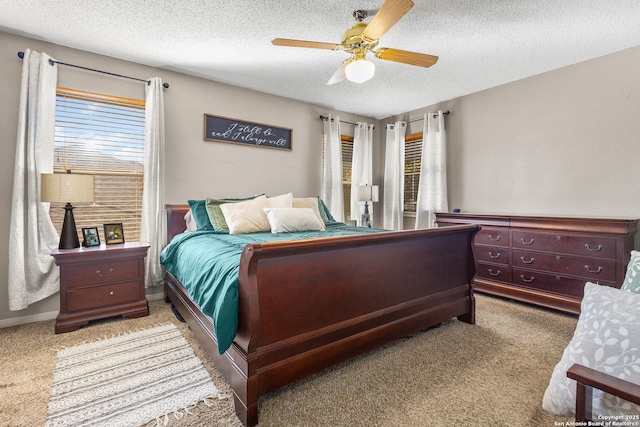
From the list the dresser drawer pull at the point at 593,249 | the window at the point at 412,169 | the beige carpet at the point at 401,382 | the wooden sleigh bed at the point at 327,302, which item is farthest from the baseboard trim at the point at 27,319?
the dresser drawer pull at the point at 593,249

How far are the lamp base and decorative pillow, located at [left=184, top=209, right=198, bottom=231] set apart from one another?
3.07ft

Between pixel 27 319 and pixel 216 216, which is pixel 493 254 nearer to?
pixel 216 216

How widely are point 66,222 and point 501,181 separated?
4518mm

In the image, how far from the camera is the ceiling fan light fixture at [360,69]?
2207 millimetres

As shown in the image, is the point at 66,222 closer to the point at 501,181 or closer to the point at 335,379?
the point at 335,379

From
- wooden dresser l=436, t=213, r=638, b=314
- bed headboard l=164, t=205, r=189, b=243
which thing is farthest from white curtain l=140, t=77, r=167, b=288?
wooden dresser l=436, t=213, r=638, b=314

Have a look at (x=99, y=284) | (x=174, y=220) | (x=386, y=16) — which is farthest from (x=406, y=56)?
(x=99, y=284)

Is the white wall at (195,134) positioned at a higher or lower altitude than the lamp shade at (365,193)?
higher

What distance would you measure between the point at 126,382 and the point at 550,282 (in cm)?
353

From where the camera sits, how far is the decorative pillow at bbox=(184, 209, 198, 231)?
319 centimetres

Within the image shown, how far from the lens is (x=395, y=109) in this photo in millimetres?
Answer: 4695

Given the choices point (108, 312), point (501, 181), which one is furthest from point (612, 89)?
point (108, 312)

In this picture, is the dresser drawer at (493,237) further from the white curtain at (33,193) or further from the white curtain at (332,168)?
the white curtain at (33,193)

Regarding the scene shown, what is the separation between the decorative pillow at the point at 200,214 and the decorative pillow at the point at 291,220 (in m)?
0.59
